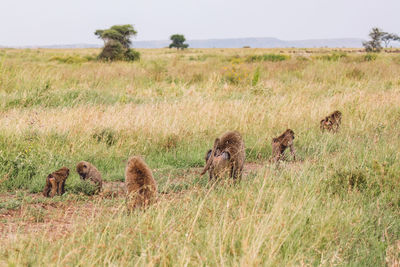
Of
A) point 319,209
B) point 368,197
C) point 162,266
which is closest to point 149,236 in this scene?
point 162,266

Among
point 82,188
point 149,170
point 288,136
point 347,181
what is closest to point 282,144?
point 288,136

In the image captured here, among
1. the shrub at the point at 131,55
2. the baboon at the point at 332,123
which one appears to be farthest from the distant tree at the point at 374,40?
the baboon at the point at 332,123

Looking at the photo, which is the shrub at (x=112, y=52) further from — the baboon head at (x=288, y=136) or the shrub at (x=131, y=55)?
the baboon head at (x=288, y=136)

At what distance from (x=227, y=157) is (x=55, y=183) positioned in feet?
7.06

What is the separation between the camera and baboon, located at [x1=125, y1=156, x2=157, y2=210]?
4.48 m

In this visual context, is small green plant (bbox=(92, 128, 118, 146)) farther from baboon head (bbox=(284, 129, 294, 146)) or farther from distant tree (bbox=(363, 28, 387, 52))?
distant tree (bbox=(363, 28, 387, 52))

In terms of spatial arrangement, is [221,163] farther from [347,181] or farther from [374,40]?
[374,40]

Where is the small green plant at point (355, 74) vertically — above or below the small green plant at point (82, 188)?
above

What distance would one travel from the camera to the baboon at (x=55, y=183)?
17.8ft

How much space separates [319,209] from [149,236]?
1.70 metres

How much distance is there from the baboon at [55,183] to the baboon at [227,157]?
5.88 feet

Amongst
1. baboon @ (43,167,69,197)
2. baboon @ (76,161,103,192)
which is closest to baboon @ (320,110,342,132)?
baboon @ (76,161,103,192)

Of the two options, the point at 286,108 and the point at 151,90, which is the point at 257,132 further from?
the point at 151,90

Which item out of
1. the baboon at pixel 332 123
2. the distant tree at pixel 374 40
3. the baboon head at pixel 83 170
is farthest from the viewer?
the distant tree at pixel 374 40
